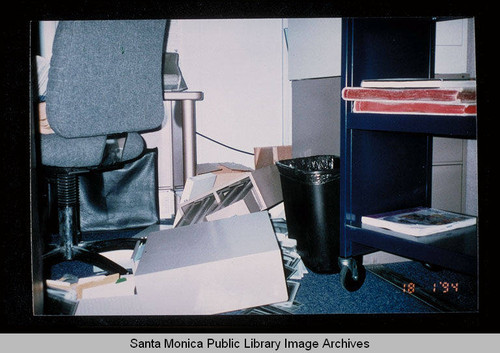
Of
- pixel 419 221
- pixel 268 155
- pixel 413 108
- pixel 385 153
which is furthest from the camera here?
pixel 268 155

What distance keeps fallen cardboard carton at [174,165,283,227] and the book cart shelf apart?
1.58ft

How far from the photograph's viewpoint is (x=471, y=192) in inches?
53.8

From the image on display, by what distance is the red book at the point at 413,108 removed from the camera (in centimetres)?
86

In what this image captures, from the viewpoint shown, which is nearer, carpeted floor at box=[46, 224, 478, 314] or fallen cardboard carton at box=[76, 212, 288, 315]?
fallen cardboard carton at box=[76, 212, 288, 315]

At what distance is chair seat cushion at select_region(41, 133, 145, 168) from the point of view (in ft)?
3.62

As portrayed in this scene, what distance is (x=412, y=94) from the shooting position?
37.6 inches

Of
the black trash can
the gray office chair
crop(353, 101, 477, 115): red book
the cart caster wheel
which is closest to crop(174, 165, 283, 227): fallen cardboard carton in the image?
the black trash can

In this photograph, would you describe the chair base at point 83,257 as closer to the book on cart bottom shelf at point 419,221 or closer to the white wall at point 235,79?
the book on cart bottom shelf at point 419,221

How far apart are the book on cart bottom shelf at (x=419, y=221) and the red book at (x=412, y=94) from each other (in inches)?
13.3

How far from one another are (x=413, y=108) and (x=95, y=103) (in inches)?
33.5

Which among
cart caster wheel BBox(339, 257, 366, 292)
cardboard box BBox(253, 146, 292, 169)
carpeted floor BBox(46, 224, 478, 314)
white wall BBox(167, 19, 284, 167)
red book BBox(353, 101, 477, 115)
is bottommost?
carpeted floor BBox(46, 224, 478, 314)

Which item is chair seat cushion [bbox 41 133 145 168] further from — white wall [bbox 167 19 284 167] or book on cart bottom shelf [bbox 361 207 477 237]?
white wall [bbox 167 19 284 167]

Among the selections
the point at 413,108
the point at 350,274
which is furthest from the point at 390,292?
the point at 413,108

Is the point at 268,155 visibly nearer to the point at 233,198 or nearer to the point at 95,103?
the point at 233,198
